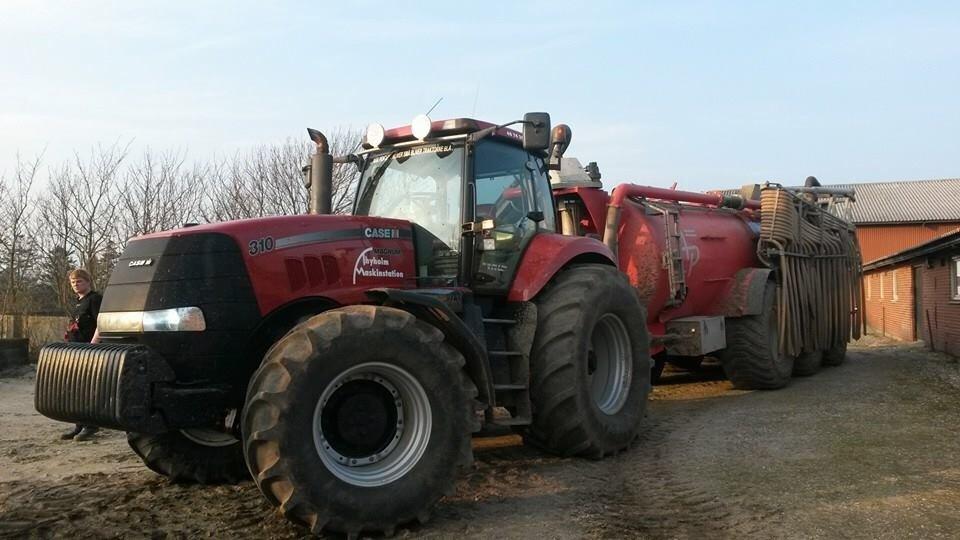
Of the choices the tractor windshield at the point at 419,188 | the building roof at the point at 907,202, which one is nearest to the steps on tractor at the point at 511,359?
the tractor windshield at the point at 419,188

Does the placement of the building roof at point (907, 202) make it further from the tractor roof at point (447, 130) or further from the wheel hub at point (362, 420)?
the wheel hub at point (362, 420)

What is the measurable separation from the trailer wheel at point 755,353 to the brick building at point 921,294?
625 cm

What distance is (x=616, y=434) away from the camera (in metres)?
6.48

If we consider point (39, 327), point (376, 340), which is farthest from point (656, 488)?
point (39, 327)

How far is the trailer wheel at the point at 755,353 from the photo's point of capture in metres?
9.95

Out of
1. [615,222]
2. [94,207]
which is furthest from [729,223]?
[94,207]

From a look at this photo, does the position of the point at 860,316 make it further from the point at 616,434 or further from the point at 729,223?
the point at 616,434

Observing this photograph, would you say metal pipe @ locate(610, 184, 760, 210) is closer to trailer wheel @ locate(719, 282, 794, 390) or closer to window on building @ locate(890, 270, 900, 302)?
trailer wheel @ locate(719, 282, 794, 390)

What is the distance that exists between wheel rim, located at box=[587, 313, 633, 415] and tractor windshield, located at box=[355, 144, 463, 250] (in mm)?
1641

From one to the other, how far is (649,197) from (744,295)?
1865 millimetres

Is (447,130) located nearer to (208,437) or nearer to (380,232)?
(380,232)

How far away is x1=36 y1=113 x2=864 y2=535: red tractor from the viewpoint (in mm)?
4352

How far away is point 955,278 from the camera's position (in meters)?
15.6

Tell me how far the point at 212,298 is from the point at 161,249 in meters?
0.46
